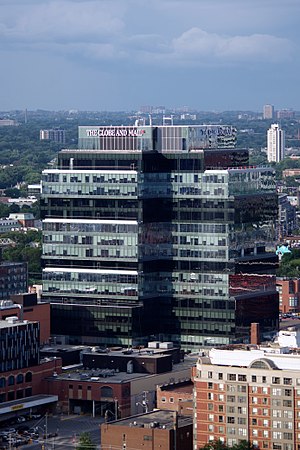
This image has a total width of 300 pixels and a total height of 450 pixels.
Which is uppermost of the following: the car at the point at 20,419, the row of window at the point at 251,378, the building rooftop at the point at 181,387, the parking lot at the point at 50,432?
the row of window at the point at 251,378

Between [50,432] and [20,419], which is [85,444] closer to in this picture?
[50,432]

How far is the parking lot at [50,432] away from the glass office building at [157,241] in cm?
1759

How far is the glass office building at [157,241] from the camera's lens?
469ft

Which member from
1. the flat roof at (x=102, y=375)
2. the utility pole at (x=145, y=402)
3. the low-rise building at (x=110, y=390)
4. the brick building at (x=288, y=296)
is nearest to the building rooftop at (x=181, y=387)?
the utility pole at (x=145, y=402)

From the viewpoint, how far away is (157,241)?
144m

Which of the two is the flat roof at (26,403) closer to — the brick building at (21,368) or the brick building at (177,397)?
the brick building at (21,368)

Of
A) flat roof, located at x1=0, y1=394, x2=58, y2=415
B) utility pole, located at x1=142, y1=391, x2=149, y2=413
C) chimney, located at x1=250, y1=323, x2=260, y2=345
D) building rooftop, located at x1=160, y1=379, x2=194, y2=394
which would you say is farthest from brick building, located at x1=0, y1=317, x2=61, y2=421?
chimney, located at x1=250, y1=323, x2=260, y2=345

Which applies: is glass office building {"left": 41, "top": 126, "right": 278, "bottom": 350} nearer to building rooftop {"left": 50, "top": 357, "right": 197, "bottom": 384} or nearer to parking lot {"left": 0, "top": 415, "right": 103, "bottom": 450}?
building rooftop {"left": 50, "top": 357, "right": 197, "bottom": 384}

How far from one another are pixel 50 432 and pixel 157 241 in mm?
26641

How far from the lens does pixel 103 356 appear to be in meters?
135

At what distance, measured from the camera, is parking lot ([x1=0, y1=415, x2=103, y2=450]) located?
117 m

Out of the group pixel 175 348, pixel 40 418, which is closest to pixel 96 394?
pixel 40 418

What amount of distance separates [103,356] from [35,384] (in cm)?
640

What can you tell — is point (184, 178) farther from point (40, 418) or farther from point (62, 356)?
point (40, 418)
